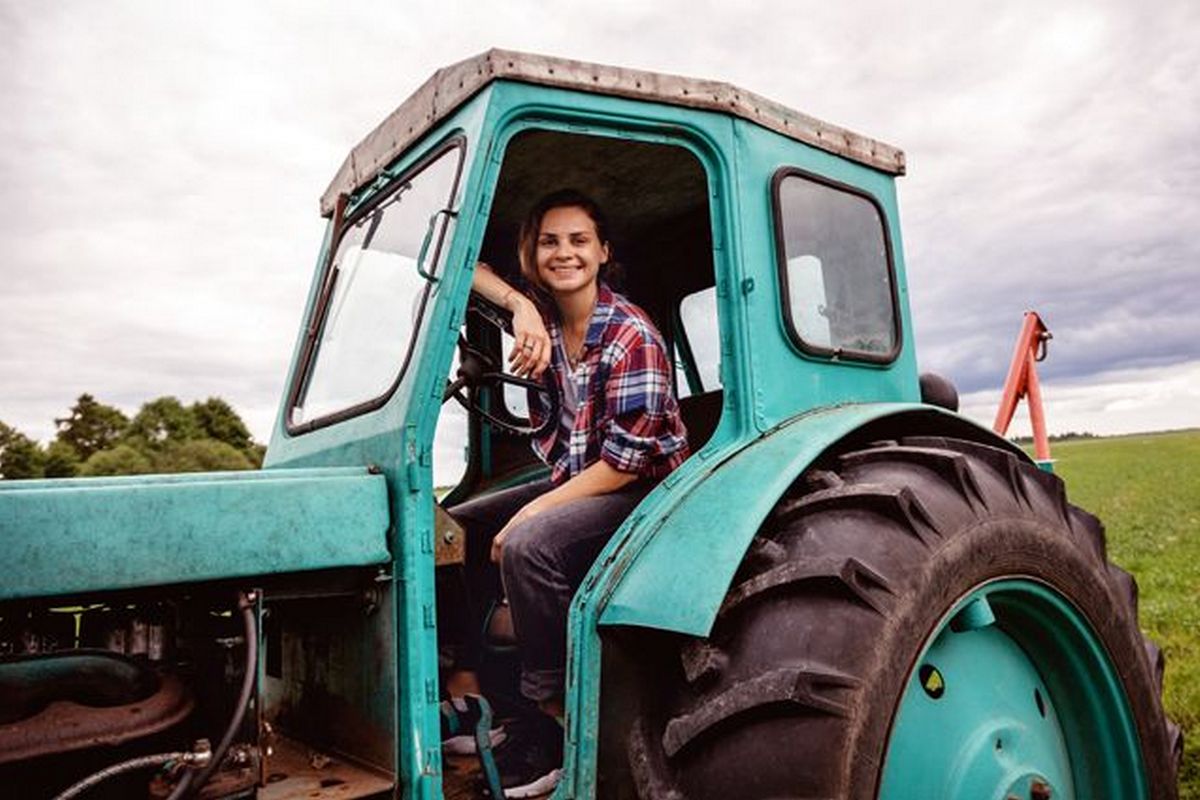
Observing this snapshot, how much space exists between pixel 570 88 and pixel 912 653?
1468 mm

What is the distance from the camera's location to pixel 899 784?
206 cm

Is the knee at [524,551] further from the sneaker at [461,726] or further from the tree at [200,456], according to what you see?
the tree at [200,456]

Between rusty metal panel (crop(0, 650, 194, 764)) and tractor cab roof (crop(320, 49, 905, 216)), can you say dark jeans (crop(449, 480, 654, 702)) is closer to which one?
rusty metal panel (crop(0, 650, 194, 764))

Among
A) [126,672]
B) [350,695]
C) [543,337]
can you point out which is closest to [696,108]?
[543,337]

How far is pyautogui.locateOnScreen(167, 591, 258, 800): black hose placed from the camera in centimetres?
163

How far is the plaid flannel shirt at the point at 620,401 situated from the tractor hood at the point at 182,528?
2.11 ft

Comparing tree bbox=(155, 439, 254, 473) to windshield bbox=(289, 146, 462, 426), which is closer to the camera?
windshield bbox=(289, 146, 462, 426)

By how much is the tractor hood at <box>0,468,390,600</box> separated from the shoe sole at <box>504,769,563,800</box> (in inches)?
27.1

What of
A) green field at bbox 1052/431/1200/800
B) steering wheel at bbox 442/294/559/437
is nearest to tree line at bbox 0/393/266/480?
green field at bbox 1052/431/1200/800

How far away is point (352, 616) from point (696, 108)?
150cm

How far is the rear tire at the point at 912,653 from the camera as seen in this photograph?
1.78 m

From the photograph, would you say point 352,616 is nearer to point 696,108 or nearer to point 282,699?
point 282,699

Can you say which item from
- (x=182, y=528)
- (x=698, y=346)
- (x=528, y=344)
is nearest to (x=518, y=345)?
(x=528, y=344)

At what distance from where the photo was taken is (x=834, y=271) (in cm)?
275
